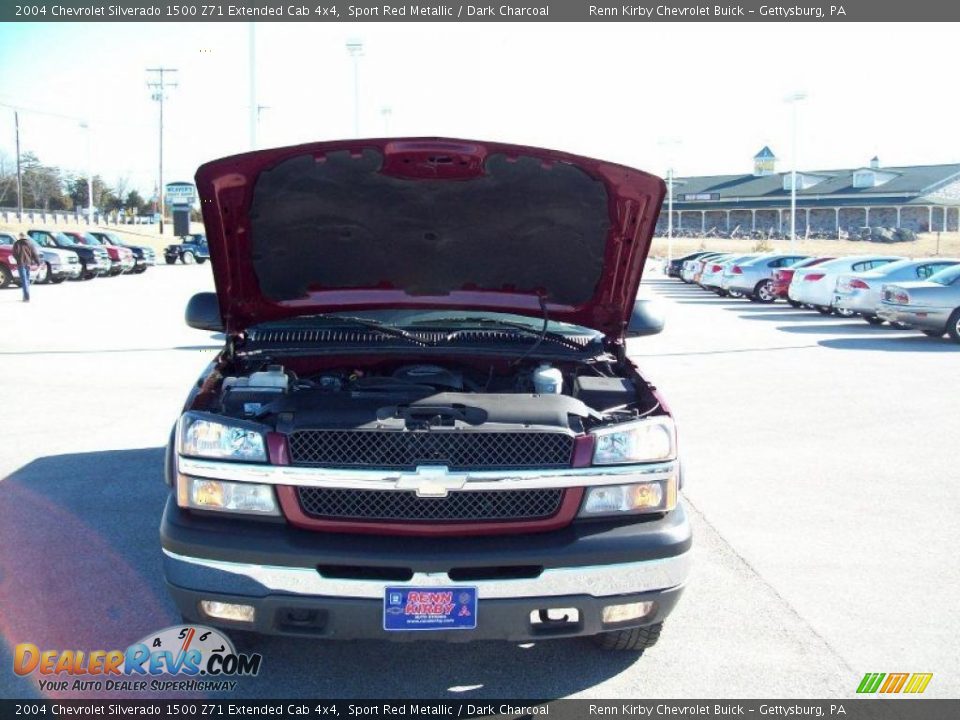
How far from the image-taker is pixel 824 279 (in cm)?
2072

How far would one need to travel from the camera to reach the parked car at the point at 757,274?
25953mm

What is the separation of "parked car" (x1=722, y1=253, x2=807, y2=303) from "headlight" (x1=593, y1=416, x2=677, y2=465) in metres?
23.0

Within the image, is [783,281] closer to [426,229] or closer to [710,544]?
[710,544]

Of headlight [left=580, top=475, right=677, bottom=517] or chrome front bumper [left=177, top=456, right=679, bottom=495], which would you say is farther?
headlight [left=580, top=475, right=677, bottom=517]

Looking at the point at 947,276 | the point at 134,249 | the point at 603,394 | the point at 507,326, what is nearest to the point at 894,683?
the point at 603,394

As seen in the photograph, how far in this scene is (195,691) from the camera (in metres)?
3.58

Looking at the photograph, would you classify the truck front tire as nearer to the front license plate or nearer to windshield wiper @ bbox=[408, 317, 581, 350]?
the front license plate

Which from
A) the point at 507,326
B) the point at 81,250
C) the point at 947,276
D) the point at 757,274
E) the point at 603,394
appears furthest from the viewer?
the point at 81,250

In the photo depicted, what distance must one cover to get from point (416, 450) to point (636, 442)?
2.70ft

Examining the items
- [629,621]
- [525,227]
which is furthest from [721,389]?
[629,621]

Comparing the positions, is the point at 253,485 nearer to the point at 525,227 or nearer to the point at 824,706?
the point at 525,227

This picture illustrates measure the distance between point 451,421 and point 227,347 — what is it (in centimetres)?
160

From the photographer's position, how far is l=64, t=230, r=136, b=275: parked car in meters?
35.5

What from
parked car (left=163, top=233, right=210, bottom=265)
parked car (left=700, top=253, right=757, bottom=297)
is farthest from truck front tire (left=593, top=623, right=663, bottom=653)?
parked car (left=163, top=233, right=210, bottom=265)
